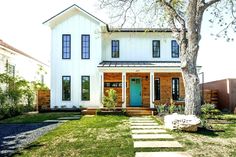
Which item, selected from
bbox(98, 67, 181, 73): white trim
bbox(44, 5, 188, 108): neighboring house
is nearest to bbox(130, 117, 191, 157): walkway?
bbox(98, 67, 181, 73): white trim

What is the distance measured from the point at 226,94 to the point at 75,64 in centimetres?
1044

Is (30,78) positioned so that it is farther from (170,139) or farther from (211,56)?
(170,139)

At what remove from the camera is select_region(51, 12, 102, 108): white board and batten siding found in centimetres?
2288

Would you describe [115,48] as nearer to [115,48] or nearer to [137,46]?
[115,48]

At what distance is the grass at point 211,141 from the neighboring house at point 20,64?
15780mm

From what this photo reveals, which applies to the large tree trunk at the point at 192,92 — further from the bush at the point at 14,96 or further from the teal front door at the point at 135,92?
the bush at the point at 14,96

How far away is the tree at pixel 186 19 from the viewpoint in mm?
13875

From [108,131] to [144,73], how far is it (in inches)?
496

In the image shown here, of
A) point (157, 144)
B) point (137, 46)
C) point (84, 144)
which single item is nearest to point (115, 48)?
point (137, 46)

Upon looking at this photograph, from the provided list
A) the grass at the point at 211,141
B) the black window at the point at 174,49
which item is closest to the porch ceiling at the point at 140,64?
the black window at the point at 174,49

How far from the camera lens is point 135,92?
24156 millimetres

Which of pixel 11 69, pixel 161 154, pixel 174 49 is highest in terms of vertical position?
pixel 174 49

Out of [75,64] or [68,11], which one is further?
[68,11]

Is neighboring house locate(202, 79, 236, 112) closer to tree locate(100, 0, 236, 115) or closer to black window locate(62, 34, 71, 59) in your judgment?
tree locate(100, 0, 236, 115)
